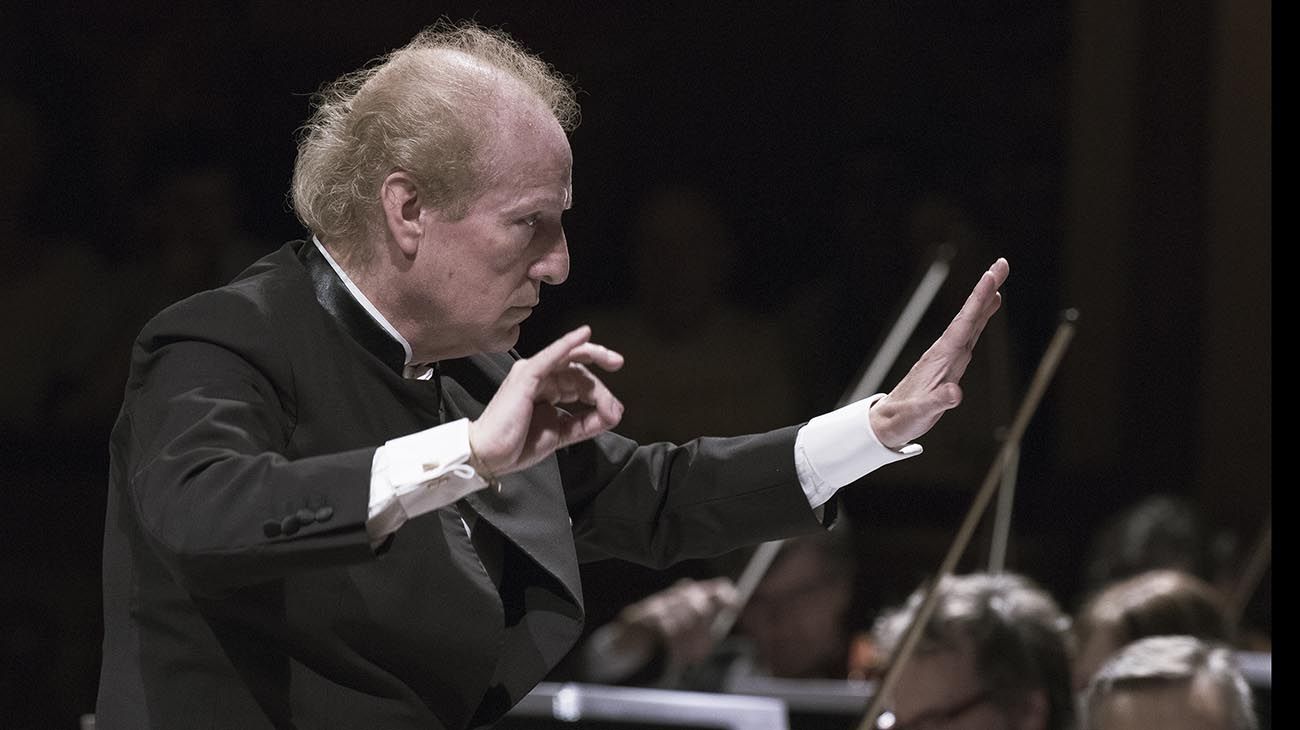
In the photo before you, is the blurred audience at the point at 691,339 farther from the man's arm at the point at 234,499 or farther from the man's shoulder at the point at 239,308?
the man's arm at the point at 234,499

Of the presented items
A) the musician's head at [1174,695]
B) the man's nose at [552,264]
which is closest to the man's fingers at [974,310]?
the man's nose at [552,264]

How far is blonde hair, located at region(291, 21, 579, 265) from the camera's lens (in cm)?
138

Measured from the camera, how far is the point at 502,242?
4.51 feet

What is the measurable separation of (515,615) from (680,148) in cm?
298

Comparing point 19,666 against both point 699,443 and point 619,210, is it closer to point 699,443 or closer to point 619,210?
point 619,210

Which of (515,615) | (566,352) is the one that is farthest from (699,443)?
(566,352)

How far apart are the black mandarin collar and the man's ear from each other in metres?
0.07

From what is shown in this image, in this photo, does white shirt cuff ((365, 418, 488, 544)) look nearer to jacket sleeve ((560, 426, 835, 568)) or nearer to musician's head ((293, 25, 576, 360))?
musician's head ((293, 25, 576, 360))

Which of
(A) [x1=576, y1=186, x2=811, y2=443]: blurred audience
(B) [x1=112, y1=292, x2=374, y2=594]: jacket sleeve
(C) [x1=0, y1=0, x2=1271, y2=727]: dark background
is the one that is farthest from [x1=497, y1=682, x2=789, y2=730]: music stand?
(A) [x1=576, y1=186, x2=811, y2=443]: blurred audience

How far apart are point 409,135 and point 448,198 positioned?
7cm

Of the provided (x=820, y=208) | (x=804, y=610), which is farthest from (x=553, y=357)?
(x=820, y=208)


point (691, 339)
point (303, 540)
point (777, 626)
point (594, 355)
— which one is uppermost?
point (594, 355)

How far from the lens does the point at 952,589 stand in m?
2.38

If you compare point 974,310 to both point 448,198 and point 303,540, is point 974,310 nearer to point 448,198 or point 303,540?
point 448,198
